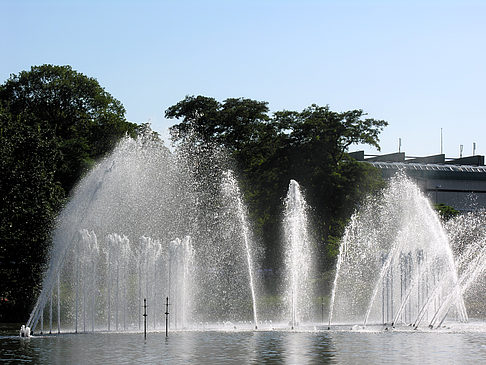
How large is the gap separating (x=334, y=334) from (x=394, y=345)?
21.4ft

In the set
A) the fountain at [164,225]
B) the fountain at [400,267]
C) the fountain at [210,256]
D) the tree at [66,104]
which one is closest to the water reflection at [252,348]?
the fountain at [210,256]

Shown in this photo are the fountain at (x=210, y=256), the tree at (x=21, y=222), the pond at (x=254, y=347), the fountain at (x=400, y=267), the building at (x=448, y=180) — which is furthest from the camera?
the building at (x=448, y=180)

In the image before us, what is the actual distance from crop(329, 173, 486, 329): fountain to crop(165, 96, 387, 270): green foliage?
182 centimetres

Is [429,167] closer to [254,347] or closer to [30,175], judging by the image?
[30,175]

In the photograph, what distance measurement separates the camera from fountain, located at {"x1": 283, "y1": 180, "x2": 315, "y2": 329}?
46.8m

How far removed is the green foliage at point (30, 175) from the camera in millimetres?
50188

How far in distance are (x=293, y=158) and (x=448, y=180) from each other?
221 feet

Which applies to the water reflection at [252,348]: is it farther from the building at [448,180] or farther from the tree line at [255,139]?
the building at [448,180]

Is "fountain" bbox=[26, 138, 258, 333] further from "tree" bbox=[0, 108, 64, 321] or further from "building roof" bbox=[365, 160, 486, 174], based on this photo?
"building roof" bbox=[365, 160, 486, 174]

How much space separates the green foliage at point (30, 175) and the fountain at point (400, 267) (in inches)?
673

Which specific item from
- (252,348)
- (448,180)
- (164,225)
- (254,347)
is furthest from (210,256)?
(448,180)

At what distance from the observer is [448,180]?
13112cm

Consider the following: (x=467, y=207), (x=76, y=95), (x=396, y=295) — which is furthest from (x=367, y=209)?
(x=467, y=207)

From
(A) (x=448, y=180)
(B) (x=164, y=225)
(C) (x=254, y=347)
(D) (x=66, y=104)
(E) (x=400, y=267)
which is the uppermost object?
(D) (x=66, y=104)
